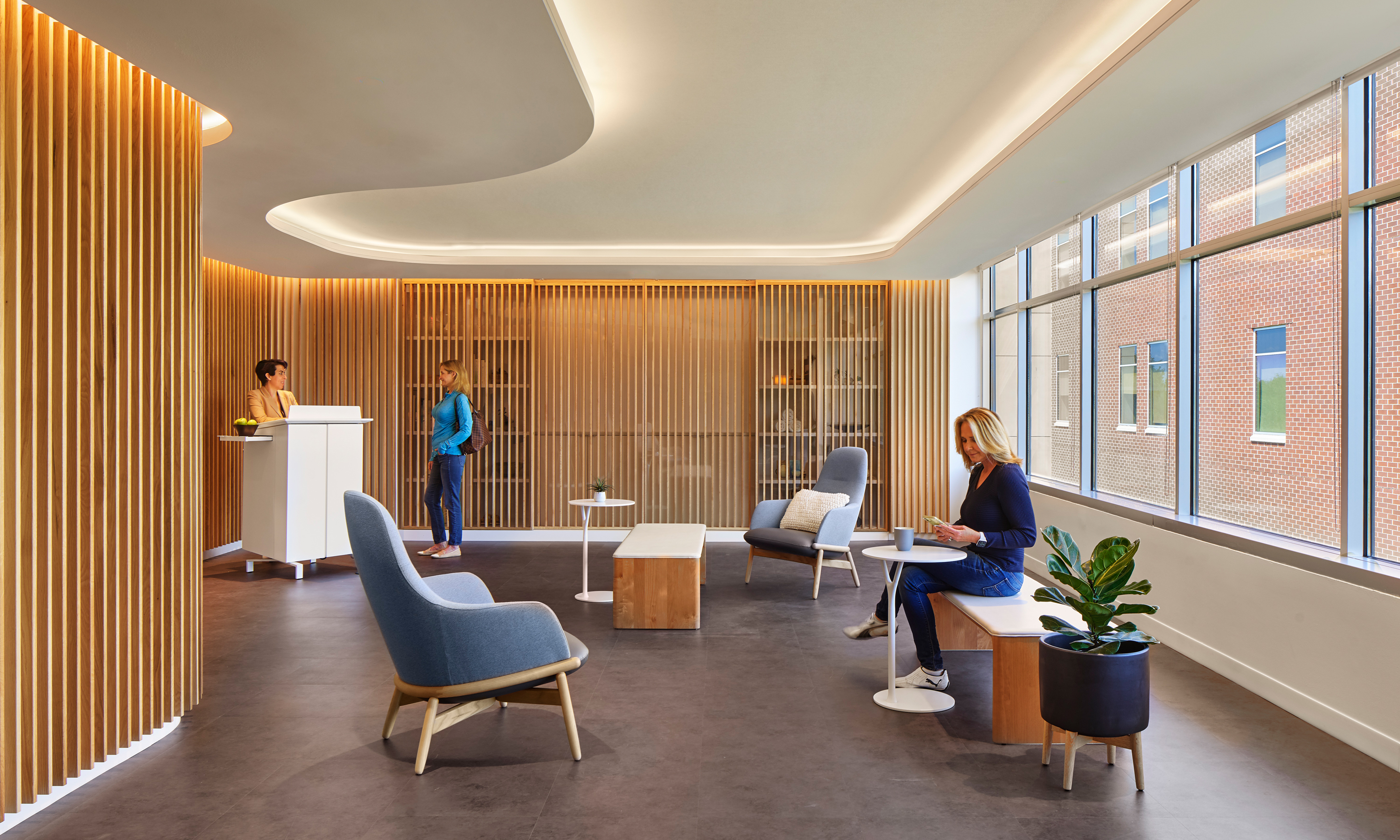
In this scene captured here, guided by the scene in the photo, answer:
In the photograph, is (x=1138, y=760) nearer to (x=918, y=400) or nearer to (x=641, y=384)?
(x=918, y=400)

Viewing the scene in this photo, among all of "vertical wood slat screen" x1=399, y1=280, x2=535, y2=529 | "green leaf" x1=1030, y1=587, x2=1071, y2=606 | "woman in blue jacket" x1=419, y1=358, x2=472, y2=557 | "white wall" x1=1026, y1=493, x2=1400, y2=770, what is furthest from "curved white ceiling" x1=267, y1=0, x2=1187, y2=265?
"white wall" x1=1026, y1=493, x2=1400, y2=770

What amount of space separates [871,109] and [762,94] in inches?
26.3

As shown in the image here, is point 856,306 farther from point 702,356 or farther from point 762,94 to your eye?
point 762,94

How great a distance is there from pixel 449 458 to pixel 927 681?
5420 mm

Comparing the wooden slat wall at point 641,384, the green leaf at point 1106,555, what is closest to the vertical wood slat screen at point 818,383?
the wooden slat wall at point 641,384

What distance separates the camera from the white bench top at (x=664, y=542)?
17.5 ft

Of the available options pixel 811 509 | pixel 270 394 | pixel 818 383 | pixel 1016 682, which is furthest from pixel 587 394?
pixel 1016 682

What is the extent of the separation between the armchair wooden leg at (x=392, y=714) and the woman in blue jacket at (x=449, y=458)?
4.63m

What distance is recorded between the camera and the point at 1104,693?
2.92 metres

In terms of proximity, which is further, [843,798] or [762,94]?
[762,94]

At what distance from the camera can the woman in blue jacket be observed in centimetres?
796

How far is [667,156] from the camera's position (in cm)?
538

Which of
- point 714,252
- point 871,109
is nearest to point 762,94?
point 871,109

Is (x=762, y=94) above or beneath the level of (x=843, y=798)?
above
